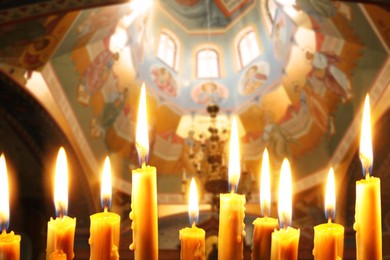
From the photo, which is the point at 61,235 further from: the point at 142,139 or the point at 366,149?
the point at 366,149

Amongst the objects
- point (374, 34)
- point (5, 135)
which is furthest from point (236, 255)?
point (5, 135)

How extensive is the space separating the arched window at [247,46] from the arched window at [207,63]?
1.50ft

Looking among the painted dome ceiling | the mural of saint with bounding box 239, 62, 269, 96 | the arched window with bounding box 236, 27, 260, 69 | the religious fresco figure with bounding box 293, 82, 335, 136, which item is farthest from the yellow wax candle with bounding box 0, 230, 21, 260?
the mural of saint with bounding box 239, 62, 269, 96

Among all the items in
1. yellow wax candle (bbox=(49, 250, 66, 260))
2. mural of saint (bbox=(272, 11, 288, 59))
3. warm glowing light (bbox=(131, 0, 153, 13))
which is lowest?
yellow wax candle (bbox=(49, 250, 66, 260))

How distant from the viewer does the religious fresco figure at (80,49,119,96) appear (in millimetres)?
10654

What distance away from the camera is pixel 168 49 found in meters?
12.0

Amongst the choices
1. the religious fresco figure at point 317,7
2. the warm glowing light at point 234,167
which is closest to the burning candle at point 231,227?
the warm glowing light at point 234,167

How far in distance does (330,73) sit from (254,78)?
1.51 metres

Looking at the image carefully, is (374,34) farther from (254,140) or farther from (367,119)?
(367,119)

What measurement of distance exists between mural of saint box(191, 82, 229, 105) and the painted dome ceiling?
0.02 meters

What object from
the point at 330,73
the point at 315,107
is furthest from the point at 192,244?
the point at 315,107

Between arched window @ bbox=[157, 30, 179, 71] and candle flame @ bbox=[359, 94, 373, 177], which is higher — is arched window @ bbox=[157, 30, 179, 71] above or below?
above

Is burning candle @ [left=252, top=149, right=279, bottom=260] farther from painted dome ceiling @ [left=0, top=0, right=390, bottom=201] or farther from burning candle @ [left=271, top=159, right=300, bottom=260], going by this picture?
painted dome ceiling @ [left=0, top=0, right=390, bottom=201]

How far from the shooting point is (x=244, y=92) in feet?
40.4
